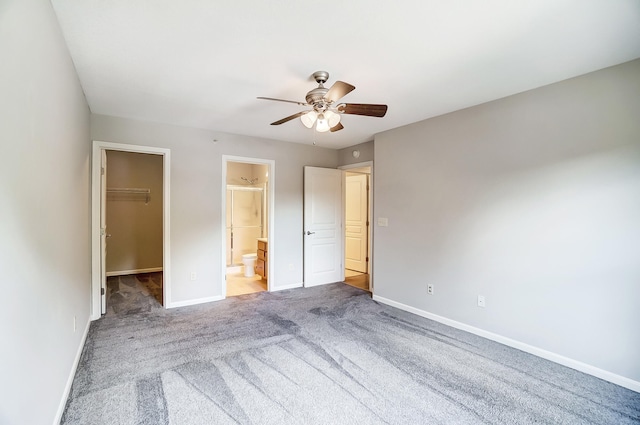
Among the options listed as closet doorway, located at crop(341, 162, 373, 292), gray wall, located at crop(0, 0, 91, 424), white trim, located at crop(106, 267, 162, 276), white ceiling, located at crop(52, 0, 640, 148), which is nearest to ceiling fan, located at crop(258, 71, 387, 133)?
white ceiling, located at crop(52, 0, 640, 148)

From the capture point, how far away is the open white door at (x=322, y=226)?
498 centimetres

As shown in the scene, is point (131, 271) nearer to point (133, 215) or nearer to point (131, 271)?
point (131, 271)

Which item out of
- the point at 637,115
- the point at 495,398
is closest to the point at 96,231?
the point at 495,398

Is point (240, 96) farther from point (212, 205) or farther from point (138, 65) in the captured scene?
point (212, 205)

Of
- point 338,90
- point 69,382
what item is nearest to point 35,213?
point 69,382

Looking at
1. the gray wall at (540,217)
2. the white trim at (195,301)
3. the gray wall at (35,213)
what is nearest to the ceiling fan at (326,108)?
the gray wall at (35,213)

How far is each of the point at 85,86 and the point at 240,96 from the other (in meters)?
1.42

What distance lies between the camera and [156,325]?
3322 millimetres

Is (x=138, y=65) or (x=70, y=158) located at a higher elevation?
(x=138, y=65)

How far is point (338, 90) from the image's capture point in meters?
2.15

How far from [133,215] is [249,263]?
8.47 ft

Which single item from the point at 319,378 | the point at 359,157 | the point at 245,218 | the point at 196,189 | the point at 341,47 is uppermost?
the point at 341,47

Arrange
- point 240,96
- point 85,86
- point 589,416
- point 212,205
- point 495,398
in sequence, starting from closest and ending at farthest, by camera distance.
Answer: point 589,416, point 495,398, point 85,86, point 240,96, point 212,205

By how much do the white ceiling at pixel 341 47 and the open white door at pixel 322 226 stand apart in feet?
6.95
